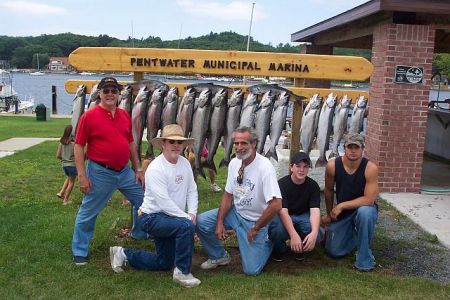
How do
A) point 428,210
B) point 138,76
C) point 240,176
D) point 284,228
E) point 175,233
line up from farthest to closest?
point 428,210 → point 138,76 → point 284,228 → point 240,176 → point 175,233

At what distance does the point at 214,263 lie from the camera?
5.21m

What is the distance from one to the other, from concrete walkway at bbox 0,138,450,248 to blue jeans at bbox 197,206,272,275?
2.44 meters

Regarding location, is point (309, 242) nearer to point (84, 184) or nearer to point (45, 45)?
point (84, 184)

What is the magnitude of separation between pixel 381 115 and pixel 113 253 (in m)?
5.18

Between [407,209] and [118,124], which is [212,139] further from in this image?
[407,209]

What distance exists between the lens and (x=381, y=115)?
28.1 ft

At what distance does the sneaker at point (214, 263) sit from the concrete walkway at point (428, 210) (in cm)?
263

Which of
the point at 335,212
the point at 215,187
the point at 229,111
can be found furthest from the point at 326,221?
the point at 215,187

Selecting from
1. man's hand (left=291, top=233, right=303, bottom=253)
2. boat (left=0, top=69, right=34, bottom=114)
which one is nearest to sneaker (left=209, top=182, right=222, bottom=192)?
man's hand (left=291, top=233, right=303, bottom=253)

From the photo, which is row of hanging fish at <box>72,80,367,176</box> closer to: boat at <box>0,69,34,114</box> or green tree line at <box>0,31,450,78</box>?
green tree line at <box>0,31,450,78</box>

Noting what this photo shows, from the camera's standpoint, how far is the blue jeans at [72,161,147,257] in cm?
511

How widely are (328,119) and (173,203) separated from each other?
5.93 ft

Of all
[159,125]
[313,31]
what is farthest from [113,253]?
[313,31]

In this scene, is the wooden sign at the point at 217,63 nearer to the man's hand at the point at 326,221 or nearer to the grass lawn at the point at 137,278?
the man's hand at the point at 326,221
